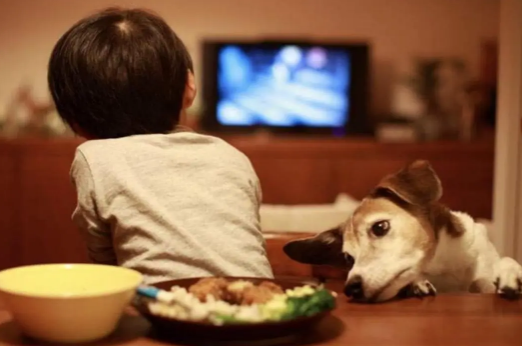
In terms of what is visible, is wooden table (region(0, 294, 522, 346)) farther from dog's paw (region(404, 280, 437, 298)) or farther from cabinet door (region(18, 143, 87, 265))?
cabinet door (region(18, 143, 87, 265))

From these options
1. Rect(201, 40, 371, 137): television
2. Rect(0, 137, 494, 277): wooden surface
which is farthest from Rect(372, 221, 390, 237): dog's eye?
Rect(201, 40, 371, 137): television

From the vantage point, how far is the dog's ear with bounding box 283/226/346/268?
59.3 inches

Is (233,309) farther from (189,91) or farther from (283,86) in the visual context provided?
(283,86)

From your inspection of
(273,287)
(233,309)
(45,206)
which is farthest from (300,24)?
(233,309)

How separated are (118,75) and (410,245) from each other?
636mm

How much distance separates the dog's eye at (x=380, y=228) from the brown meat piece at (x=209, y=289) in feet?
1.70

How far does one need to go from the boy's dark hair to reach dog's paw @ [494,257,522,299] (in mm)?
680

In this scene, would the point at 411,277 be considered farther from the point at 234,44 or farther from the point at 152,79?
the point at 234,44

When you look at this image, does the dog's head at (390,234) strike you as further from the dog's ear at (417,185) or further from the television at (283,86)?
the television at (283,86)

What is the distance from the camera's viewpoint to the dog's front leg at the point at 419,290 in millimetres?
→ 1271

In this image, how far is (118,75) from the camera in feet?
4.61

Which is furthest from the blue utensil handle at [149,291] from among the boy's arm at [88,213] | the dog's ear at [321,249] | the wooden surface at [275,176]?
the wooden surface at [275,176]

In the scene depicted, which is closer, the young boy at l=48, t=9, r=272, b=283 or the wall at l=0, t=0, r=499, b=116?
the young boy at l=48, t=9, r=272, b=283

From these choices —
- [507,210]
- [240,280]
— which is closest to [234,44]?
[507,210]
